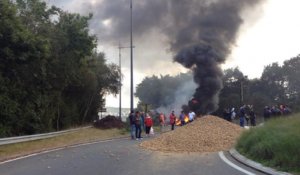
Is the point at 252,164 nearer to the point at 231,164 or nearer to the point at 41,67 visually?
the point at 231,164

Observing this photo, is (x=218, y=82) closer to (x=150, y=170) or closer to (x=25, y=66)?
(x=25, y=66)

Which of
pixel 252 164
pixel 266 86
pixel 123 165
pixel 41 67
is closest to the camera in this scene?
pixel 252 164

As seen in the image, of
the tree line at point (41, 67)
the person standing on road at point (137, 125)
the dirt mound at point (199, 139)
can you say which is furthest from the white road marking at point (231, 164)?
the tree line at point (41, 67)

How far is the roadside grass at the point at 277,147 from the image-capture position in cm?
1108

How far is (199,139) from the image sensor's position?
2075 centimetres

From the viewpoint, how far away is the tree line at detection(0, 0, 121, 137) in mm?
27281

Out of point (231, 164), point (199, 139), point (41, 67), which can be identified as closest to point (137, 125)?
point (199, 139)

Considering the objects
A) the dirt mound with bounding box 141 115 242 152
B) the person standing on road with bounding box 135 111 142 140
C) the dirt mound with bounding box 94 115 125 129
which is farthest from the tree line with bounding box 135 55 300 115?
the dirt mound with bounding box 141 115 242 152

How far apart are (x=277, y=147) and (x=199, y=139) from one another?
8.81m

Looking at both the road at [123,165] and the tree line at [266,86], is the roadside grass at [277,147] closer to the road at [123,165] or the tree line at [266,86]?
the road at [123,165]

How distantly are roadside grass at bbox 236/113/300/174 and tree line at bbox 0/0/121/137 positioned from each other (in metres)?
16.0

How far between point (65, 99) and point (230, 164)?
31550 millimetres

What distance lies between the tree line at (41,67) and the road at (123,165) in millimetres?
11068

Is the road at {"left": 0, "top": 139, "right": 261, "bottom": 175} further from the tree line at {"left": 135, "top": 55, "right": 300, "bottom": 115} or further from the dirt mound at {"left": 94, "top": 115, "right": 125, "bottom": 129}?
the tree line at {"left": 135, "top": 55, "right": 300, "bottom": 115}
